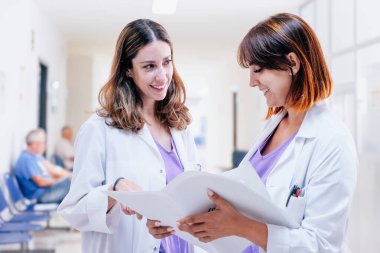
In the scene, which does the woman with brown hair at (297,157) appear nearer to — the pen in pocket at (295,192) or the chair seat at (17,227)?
the pen in pocket at (295,192)

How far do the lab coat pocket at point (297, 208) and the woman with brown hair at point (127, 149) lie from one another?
0.50 meters

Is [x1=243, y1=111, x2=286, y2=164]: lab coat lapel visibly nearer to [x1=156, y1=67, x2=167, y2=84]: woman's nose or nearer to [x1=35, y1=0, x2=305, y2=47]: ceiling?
[x1=156, y1=67, x2=167, y2=84]: woman's nose

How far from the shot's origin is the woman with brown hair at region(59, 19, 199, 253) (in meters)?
1.66

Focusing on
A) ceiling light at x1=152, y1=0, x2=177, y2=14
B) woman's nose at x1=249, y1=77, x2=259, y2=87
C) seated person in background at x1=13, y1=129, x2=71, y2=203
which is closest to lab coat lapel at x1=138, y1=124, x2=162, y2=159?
woman's nose at x1=249, y1=77, x2=259, y2=87

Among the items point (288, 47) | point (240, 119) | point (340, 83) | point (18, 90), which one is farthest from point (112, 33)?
point (288, 47)

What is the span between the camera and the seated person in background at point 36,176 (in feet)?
17.0

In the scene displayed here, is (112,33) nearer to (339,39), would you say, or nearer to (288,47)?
(339,39)

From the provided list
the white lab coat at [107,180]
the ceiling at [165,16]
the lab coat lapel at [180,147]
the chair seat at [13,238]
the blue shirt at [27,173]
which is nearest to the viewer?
the white lab coat at [107,180]

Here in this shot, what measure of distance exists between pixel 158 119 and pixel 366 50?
2683mm

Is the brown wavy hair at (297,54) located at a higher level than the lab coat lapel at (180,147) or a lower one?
higher

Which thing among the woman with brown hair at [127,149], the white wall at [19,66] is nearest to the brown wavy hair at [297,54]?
the woman with brown hair at [127,149]

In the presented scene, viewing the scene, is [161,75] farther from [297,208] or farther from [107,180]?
[297,208]

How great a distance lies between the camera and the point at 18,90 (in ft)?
18.1

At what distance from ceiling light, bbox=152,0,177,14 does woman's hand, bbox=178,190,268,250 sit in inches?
195
